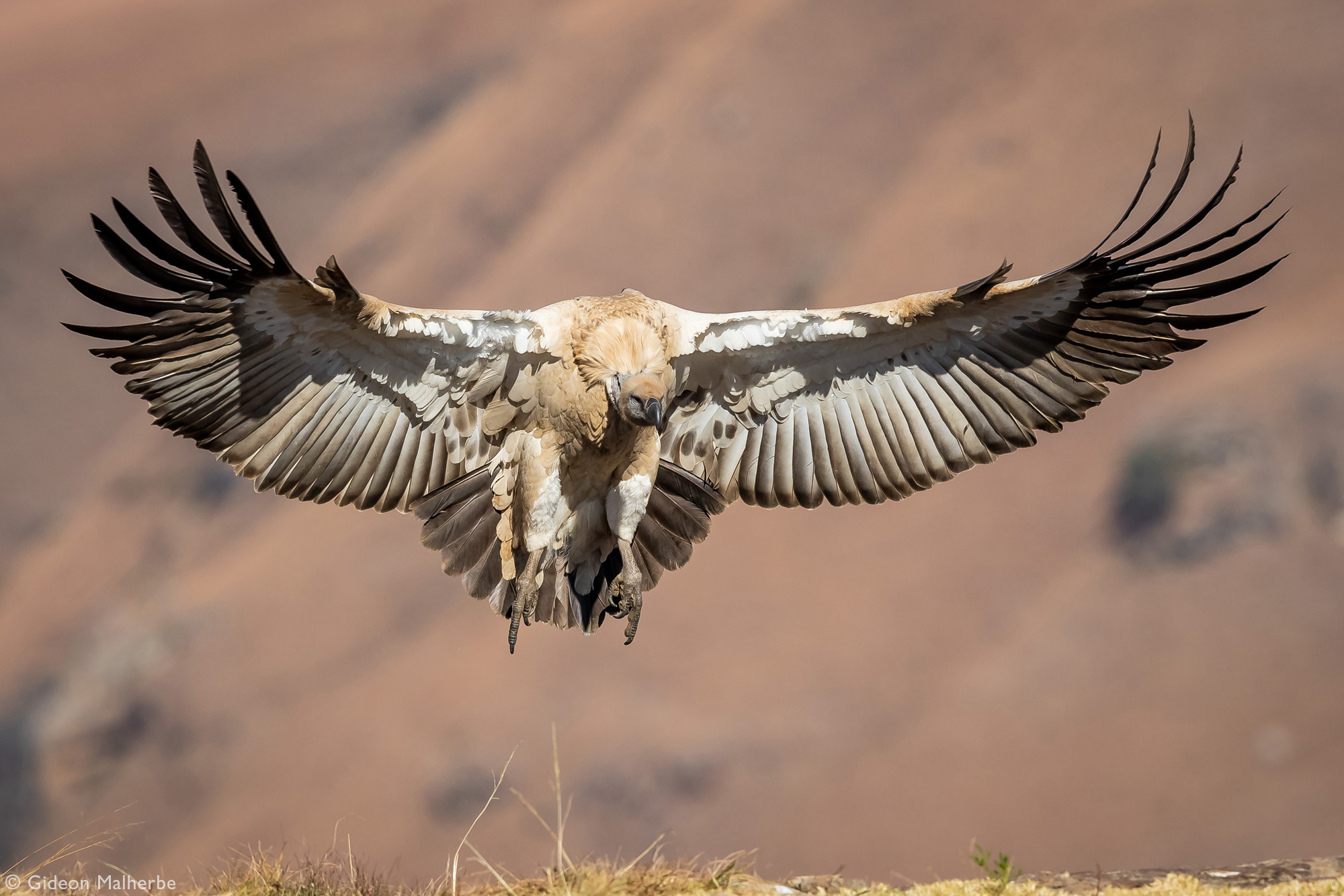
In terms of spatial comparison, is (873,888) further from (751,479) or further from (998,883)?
(751,479)

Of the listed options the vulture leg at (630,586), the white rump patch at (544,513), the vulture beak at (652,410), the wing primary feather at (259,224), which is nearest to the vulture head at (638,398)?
the vulture beak at (652,410)

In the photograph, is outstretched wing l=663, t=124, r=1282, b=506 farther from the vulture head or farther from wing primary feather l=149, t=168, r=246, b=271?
wing primary feather l=149, t=168, r=246, b=271

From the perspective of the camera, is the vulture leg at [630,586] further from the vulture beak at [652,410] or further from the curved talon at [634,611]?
the vulture beak at [652,410]

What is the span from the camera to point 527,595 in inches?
193

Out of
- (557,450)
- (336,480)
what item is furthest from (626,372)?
(336,480)

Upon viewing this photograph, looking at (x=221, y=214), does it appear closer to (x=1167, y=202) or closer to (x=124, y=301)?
(x=124, y=301)

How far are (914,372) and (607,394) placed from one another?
6.21 feet

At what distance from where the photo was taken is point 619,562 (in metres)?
5.36

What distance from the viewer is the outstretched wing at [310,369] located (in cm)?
434

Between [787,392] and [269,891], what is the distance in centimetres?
369

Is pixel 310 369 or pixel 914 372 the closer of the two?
pixel 310 369

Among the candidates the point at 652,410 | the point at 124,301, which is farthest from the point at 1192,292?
the point at 124,301

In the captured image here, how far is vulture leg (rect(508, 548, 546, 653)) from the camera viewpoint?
16.0ft

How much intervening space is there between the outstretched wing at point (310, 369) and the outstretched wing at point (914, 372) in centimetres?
114
